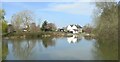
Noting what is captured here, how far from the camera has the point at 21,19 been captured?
80.8 feet

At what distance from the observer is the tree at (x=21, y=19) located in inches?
949

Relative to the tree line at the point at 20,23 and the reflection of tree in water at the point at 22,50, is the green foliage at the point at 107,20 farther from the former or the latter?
the tree line at the point at 20,23

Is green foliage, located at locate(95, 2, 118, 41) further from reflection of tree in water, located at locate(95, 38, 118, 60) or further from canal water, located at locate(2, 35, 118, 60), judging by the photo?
canal water, located at locate(2, 35, 118, 60)

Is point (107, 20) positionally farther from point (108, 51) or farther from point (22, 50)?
point (22, 50)

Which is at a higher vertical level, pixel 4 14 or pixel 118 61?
pixel 4 14

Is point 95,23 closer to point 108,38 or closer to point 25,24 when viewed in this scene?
point 108,38

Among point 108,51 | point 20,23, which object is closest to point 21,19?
point 20,23

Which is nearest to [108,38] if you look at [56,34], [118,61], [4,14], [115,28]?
[115,28]

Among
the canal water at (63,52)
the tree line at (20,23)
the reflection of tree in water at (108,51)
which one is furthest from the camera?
the tree line at (20,23)

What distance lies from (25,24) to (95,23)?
34.1 feet

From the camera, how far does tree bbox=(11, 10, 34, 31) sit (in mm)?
24109

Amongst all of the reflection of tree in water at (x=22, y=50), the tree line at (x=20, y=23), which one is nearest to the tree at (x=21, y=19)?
the tree line at (x=20, y=23)

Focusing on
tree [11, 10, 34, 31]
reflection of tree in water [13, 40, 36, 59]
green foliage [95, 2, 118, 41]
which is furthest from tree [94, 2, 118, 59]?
tree [11, 10, 34, 31]

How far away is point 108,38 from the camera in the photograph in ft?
54.5
